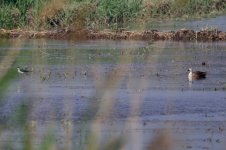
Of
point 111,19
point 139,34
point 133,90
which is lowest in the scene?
point 139,34

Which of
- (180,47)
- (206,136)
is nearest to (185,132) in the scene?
(206,136)

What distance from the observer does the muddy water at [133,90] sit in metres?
9.14

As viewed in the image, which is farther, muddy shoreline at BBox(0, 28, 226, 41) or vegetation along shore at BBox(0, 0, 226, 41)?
vegetation along shore at BBox(0, 0, 226, 41)

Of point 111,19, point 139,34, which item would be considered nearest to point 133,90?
point 139,34

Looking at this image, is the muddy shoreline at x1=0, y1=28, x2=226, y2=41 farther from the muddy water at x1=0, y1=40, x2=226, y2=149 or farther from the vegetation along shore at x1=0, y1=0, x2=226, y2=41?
the muddy water at x1=0, y1=40, x2=226, y2=149

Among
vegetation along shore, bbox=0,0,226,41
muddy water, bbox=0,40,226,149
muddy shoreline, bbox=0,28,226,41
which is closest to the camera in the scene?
muddy water, bbox=0,40,226,149

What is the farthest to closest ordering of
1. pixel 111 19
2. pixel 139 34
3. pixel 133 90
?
pixel 111 19, pixel 139 34, pixel 133 90

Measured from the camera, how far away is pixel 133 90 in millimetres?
10344

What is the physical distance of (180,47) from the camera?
2566 centimetres

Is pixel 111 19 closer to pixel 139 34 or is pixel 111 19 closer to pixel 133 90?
pixel 139 34

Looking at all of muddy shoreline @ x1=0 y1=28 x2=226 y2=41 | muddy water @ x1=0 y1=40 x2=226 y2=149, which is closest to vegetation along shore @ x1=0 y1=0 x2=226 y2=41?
muddy shoreline @ x1=0 y1=28 x2=226 y2=41

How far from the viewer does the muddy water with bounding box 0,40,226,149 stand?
9141mm

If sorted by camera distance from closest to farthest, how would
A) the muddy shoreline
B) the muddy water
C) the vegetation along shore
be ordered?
the muddy water < the muddy shoreline < the vegetation along shore

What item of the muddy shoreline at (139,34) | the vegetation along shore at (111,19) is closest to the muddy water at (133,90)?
the muddy shoreline at (139,34)
